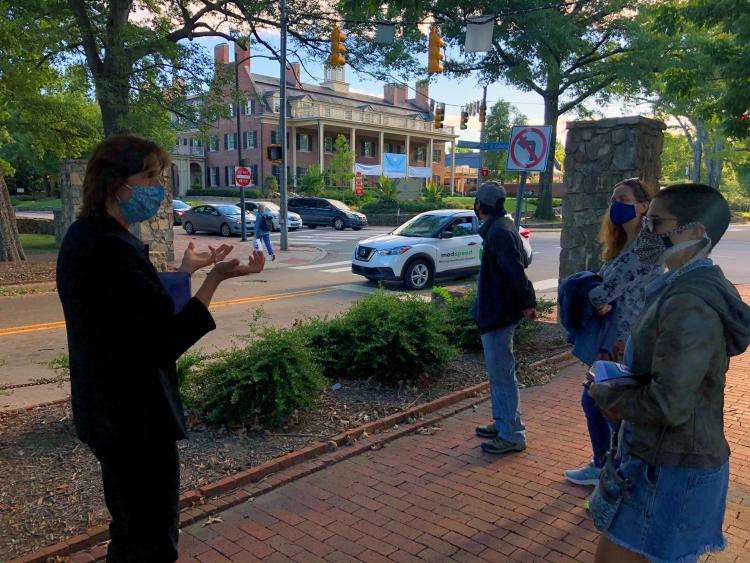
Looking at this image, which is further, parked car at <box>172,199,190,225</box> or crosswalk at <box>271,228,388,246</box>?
parked car at <box>172,199,190,225</box>

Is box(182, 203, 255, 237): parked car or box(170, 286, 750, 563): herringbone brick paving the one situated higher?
box(182, 203, 255, 237): parked car

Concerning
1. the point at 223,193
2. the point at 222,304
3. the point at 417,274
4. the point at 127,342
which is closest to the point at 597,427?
the point at 127,342

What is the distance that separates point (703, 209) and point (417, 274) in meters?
11.2

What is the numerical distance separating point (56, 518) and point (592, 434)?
10.6ft

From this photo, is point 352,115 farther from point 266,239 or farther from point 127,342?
point 127,342

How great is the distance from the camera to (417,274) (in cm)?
1314

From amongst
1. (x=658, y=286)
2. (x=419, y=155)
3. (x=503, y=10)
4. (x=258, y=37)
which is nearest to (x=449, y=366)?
Result: (x=658, y=286)

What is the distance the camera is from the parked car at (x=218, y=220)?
2634 centimetres

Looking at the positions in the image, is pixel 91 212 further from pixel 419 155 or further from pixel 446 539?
pixel 419 155

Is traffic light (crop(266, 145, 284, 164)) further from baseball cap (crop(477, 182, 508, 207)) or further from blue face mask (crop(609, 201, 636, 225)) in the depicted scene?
blue face mask (crop(609, 201, 636, 225))

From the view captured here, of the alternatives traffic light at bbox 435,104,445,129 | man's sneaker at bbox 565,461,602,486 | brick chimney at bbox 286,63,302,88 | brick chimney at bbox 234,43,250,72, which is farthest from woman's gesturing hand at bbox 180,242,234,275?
traffic light at bbox 435,104,445,129

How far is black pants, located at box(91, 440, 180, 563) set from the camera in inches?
84.2

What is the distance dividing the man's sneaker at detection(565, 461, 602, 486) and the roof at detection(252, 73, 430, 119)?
53.9 metres

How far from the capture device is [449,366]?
636 cm
